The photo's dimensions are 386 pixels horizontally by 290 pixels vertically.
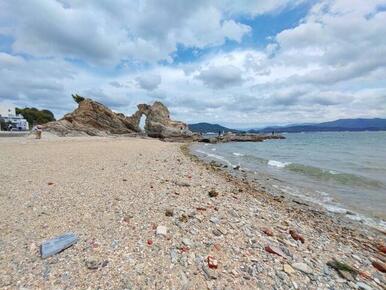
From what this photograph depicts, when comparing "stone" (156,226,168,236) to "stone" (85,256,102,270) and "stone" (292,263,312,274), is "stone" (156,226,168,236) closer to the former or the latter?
"stone" (85,256,102,270)

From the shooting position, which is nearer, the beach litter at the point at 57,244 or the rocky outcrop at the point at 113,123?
the beach litter at the point at 57,244

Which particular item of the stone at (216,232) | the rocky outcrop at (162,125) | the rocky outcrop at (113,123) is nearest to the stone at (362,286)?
the stone at (216,232)

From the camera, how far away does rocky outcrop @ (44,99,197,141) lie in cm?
5491

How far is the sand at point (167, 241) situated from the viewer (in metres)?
3.98

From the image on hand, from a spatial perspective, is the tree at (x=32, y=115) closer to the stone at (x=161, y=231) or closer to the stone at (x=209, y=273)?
the stone at (x=161, y=231)

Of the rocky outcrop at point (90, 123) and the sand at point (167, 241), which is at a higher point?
the rocky outcrop at point (90, 123)

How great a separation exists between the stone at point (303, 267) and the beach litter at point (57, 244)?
3.89 metres

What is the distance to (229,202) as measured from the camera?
825cm

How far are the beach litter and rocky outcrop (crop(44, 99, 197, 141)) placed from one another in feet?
160

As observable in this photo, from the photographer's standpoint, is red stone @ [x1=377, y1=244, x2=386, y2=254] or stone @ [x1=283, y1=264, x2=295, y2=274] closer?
stone @ [x1=283, y1=264, x2=295, y2=274]

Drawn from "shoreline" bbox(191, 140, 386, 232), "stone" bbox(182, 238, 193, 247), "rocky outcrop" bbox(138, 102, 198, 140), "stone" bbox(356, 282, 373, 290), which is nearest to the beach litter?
"stone" bbox(182, 238, 193, 247)

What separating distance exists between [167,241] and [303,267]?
95.6 inches

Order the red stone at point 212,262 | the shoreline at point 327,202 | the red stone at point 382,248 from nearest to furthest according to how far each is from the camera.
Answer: the red stone at point 212,262 → the red stone at point 382,248 → the shoreline at point 327,202

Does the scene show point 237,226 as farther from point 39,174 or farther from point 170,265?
point 39,174
